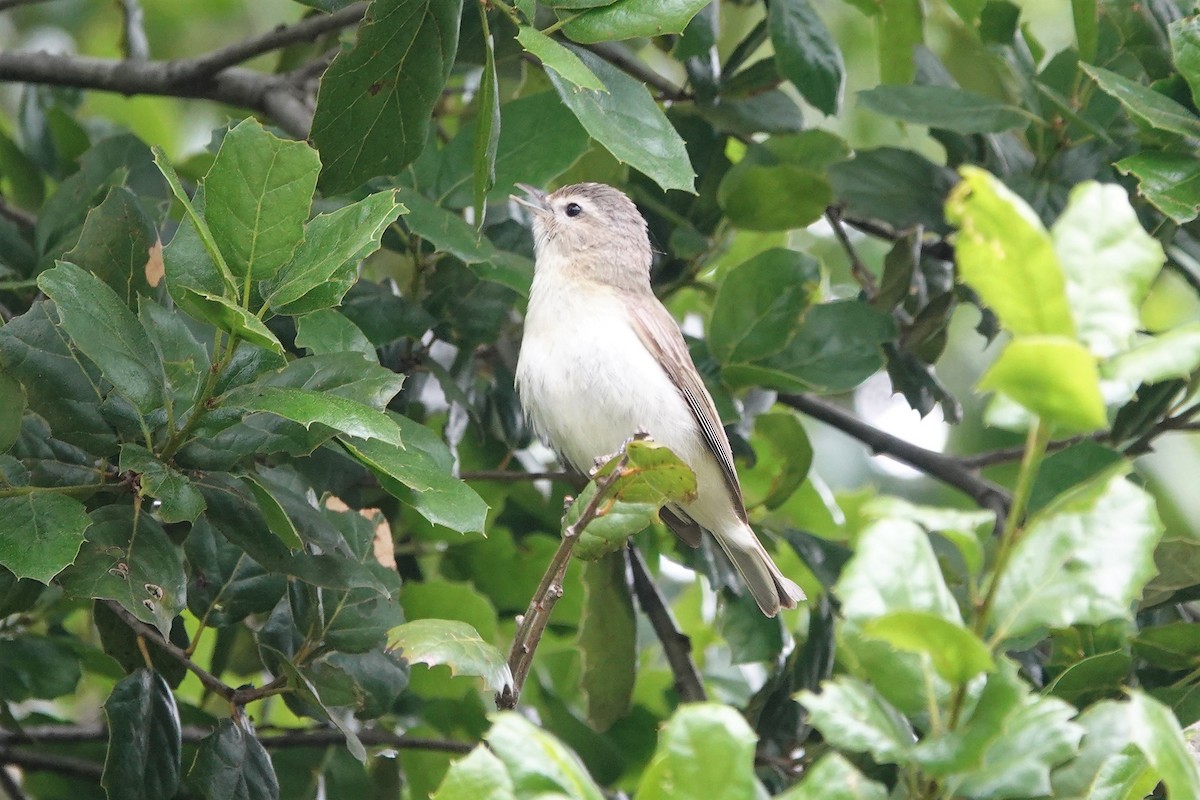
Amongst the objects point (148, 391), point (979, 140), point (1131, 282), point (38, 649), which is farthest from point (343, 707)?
point (979, 140)

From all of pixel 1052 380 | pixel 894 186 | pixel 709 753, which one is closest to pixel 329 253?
pixel 709 753

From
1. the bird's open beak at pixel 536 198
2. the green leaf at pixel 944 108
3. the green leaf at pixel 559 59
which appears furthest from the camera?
the bird's open beak at pixel 536 198

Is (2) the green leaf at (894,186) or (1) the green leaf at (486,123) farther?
(2) the green leaf at (894,186)

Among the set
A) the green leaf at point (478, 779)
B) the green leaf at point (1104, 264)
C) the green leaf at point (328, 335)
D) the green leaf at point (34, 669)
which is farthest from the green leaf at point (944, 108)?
the green leaf at point (34, 669)

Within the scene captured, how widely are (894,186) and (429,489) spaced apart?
204 centimetres

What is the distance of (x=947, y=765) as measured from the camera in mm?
1394

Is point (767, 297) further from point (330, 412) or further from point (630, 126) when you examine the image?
point (330, 412)

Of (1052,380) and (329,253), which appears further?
(329,253)

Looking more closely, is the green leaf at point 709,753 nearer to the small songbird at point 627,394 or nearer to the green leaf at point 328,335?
the green leaf at point 328,335

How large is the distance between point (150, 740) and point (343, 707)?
1.44 ft

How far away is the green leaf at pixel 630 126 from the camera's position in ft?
7.29

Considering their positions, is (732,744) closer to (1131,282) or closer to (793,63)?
(1131,282)

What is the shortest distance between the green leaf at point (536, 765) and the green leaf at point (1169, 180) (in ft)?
6.17

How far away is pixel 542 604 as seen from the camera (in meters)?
1.96
